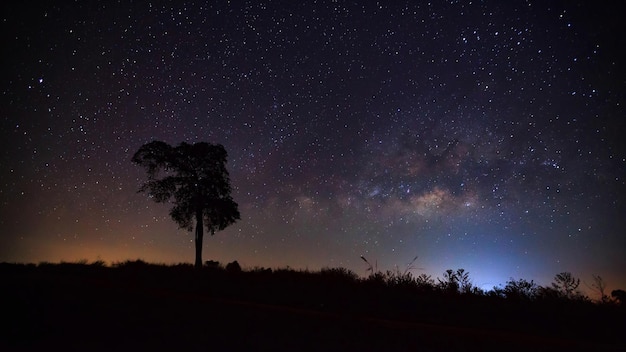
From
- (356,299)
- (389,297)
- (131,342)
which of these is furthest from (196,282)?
(131,342)

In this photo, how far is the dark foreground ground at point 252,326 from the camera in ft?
16.2

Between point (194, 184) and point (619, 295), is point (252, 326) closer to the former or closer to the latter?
point (619, 295)

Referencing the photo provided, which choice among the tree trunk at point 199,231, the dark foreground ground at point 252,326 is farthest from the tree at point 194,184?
the dark foreground ground at point 252,326

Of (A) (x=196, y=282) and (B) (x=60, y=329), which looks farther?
(A) (x=196, y=282)

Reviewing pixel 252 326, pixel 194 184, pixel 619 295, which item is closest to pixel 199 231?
pixel 194 184

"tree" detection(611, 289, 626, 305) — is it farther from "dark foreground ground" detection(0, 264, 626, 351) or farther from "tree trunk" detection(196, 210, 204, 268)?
"tree trunk" detection(196, 210, 204, 268)

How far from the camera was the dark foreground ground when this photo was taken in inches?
194

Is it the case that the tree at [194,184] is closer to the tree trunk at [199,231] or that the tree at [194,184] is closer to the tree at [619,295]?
the tree trunk at [199,231]

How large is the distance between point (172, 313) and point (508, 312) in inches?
273

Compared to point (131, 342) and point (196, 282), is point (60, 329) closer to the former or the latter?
point (131, 342)

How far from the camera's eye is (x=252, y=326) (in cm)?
563

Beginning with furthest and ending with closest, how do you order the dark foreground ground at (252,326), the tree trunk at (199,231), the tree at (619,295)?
the tree trunk at (199,231), the tree at (619,295), the dark foreground ground at (252,326)

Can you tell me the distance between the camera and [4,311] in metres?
6.18

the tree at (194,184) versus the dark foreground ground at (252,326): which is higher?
the tree at (194,184)
